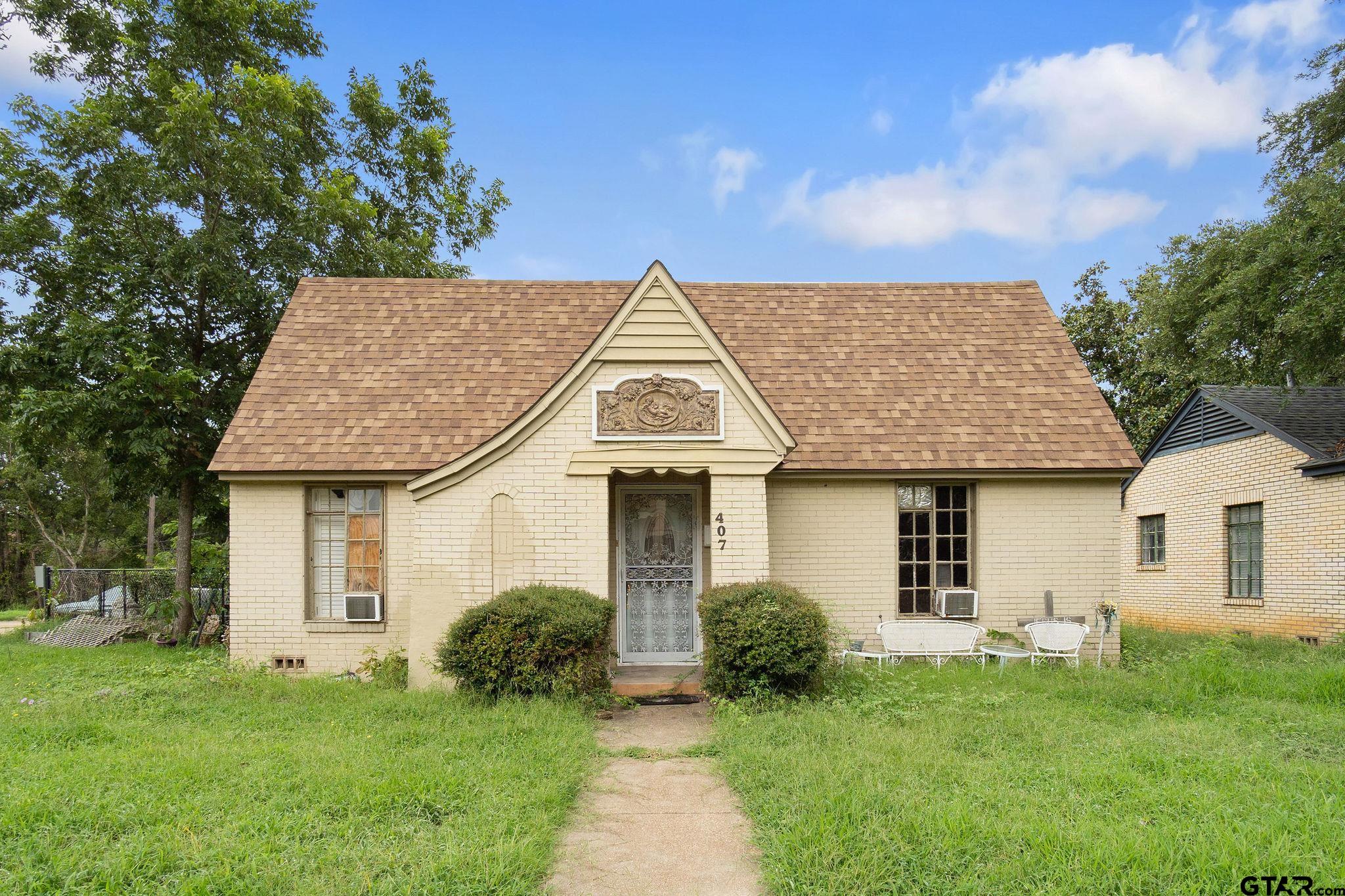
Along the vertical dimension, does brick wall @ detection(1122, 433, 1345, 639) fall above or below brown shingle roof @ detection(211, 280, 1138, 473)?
below

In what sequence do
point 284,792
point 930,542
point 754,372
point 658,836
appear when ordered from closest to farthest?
point 658,836, point 284,792, point 930,542, point 754,372

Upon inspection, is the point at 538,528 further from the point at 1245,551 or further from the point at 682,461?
the point at 1245,551

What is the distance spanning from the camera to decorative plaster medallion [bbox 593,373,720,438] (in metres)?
10.3

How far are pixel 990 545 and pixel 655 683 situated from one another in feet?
17.9

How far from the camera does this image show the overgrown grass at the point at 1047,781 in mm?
4754

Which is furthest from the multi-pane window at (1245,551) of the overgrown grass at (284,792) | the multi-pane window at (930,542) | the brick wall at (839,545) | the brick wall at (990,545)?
the overgrown grass at (284,792)

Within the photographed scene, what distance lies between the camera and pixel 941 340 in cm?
1391

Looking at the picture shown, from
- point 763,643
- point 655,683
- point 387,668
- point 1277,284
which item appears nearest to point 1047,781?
point 763,643

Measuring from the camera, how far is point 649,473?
1119cm

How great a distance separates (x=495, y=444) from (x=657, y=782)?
16.3 ft

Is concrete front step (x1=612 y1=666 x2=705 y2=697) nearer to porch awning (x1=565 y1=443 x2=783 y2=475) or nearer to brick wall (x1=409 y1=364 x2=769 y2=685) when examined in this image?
brick wall (x1=409 y1=364 x2=769 y2=685)

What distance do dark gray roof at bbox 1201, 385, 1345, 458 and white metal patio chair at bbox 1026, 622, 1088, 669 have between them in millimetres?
7564

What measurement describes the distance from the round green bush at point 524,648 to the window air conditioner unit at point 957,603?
538 cm

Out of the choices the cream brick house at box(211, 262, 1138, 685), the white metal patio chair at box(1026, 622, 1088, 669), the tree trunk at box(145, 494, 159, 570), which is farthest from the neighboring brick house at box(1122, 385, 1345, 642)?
the tree trunk at box(145, 494, 159, 570)
